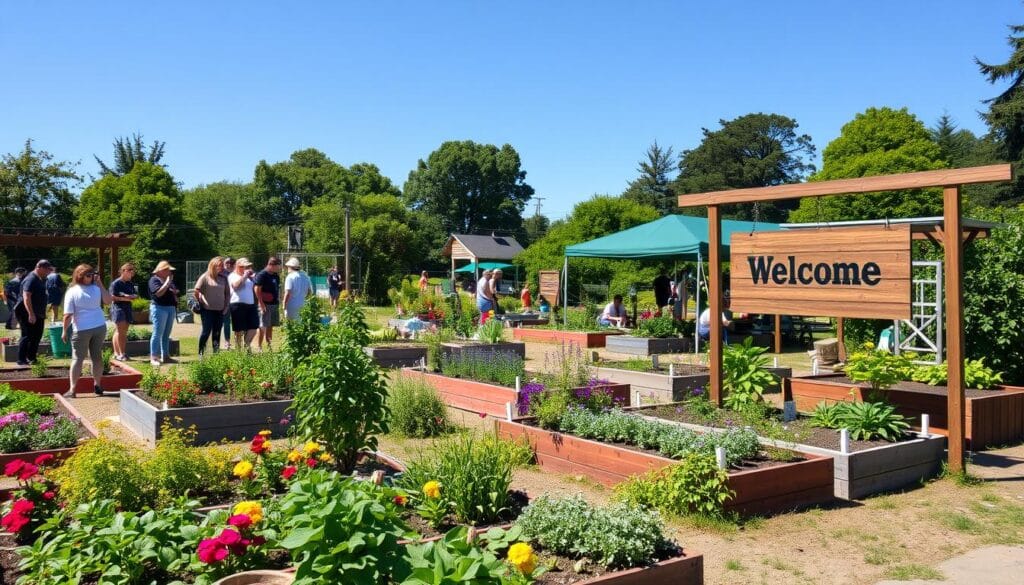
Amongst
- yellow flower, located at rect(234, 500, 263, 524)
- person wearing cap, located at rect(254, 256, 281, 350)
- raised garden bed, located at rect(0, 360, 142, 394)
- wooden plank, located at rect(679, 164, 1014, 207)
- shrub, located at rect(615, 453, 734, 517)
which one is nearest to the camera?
yellow flower, located at rect(234, 500, 263, 524)

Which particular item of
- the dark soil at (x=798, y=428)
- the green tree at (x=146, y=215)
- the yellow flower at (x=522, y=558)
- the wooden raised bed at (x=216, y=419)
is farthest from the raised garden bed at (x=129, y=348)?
the green tree at (x=146, y=215)

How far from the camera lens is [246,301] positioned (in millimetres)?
11891

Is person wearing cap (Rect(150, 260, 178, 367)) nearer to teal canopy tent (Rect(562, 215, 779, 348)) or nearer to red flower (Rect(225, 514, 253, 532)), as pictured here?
teal canopy tent (Rect(562, 215, 779, 348))

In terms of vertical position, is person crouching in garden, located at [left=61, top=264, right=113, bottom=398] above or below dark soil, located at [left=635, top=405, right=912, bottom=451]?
above

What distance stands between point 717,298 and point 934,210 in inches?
963

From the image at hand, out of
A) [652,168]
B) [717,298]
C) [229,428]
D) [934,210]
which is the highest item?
[652,168]

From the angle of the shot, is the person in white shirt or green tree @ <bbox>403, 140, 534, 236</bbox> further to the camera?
green tree @ <bbox>403, 140, 534, 236</bbox>

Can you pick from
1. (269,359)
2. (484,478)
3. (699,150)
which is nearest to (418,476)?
(484,478)

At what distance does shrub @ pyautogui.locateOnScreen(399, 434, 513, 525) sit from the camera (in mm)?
4629

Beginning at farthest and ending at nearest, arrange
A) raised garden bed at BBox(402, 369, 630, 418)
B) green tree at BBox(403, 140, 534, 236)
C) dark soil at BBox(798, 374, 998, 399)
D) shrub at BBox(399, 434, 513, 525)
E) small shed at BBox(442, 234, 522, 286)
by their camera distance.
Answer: green tree at BBox(403, 140, 534, 236) → small shed at BBox(442, 234, 522, 286) → raised garden bed at BBox(402, 369, 630, 418) → dark soil at BBox(798, 374, 998, 399) → shrub at BBox(399, 434, 513, 525)

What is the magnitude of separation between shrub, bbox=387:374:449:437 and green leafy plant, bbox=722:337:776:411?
3.03 meters

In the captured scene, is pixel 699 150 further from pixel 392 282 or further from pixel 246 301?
pixel 246 301

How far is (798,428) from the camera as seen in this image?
7.02 metres

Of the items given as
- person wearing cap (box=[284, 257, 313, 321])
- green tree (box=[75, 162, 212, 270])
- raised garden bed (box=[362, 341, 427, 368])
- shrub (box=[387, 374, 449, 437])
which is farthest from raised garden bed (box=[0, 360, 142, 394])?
green tree (box=[75, 162, 212, 270])
